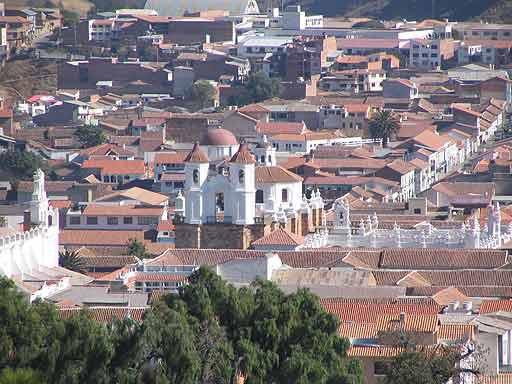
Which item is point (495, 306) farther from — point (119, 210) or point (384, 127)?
point (384, 127)

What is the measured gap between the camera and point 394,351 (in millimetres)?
51469

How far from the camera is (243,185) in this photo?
78688 millimetres

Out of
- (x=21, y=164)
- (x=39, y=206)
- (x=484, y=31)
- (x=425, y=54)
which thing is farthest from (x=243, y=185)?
(x=484, y=31)

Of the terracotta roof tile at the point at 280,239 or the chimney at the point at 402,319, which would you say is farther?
the terracotta roof tile at the point at 280,239

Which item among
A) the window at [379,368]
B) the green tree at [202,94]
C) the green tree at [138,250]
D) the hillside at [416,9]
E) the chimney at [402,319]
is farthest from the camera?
the hillside at [416,9]

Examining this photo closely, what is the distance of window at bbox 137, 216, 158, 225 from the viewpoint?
3752 inches

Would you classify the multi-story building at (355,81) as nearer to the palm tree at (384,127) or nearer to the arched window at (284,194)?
the palm tree at (384,127)

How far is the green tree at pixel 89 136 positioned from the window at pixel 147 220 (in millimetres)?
25326

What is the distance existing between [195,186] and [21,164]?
113 feet

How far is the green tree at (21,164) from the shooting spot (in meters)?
112

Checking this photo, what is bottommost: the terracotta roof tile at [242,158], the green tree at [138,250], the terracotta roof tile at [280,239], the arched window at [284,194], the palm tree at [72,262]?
the green tree at [138,250]

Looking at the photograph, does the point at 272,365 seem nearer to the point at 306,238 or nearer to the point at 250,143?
the point at 306,238

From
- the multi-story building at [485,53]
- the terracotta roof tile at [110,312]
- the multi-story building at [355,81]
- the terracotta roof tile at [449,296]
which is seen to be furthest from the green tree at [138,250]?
the multi-story building at [485,53]

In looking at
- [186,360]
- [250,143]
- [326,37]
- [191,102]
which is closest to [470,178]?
[250,143]
